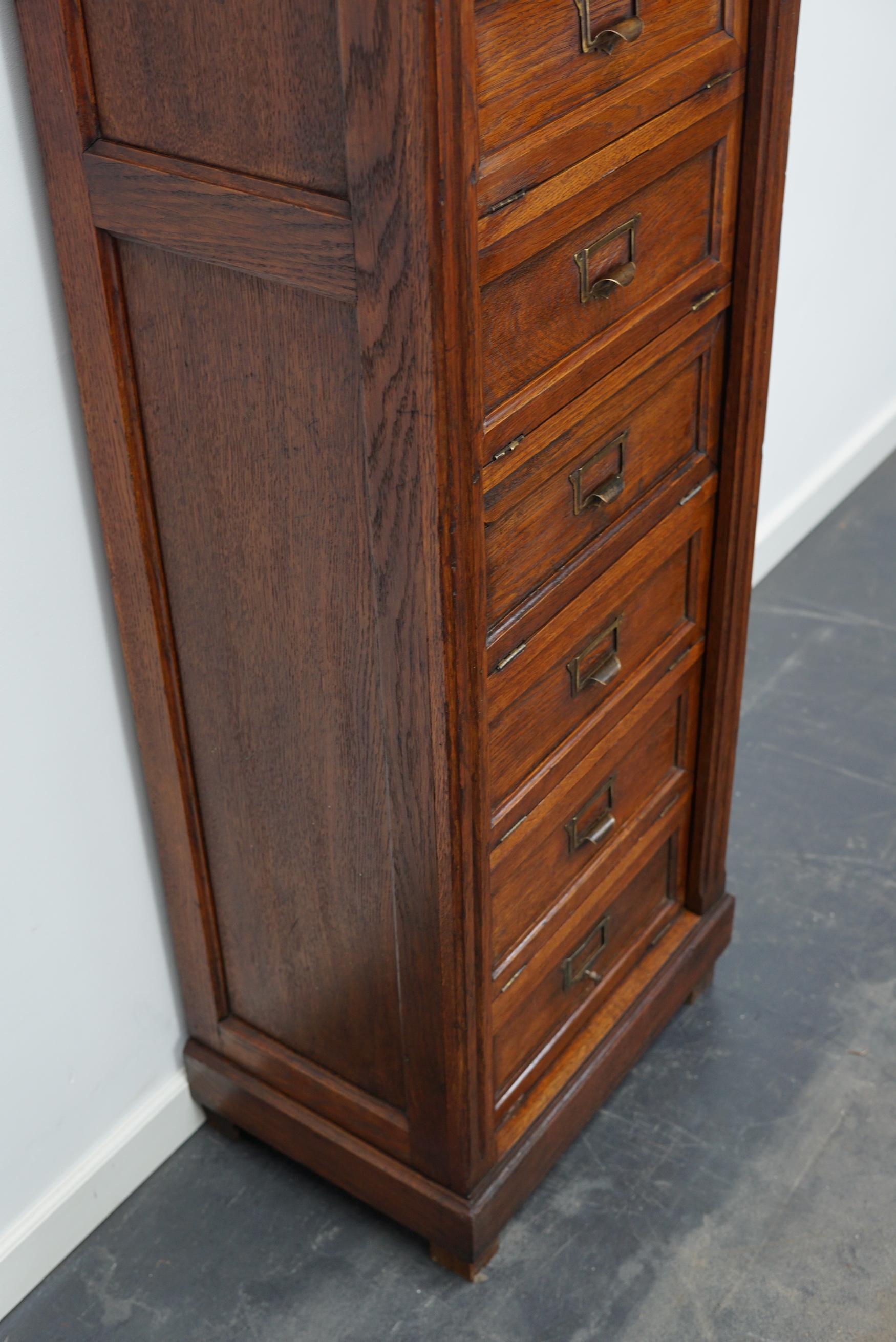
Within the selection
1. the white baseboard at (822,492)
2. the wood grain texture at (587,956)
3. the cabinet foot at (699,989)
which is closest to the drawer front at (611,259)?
the wood grain texture at (587,956)

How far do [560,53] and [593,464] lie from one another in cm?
40

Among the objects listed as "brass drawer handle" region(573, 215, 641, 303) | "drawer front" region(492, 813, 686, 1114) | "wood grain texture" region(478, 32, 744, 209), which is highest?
"wood grain texture" region(478, 32, 744, 209)

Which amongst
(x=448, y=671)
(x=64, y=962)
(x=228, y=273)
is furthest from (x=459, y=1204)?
(x=228, y=273)

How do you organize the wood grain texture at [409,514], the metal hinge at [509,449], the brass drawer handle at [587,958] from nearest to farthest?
the wood grain texture at [409,514] < the metal hinge at [509,449] < the brass drawer handle at [587,958]

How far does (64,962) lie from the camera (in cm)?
166

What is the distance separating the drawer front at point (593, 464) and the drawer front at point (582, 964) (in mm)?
489

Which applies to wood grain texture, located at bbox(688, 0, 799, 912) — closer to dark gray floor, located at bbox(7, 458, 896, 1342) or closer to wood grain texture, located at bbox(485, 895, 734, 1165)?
wood grain texture, located at bbox(485, 895, 734, 1165)

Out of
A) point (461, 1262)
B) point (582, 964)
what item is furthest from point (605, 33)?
point (461, 1262)

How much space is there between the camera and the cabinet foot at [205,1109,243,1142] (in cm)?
190

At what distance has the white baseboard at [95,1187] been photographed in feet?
5.59

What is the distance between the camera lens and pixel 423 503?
1209 millimetres

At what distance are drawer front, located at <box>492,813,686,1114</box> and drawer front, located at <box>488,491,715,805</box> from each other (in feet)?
0.85

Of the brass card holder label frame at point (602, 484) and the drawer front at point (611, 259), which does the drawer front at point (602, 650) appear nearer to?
the brass card holder label frame at point (602, 484)

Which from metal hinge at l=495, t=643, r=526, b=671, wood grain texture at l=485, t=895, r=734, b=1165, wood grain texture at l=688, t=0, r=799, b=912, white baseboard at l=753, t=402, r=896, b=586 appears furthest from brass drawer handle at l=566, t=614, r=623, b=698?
white baseboard at l=753, t=402, r=896, b=586
